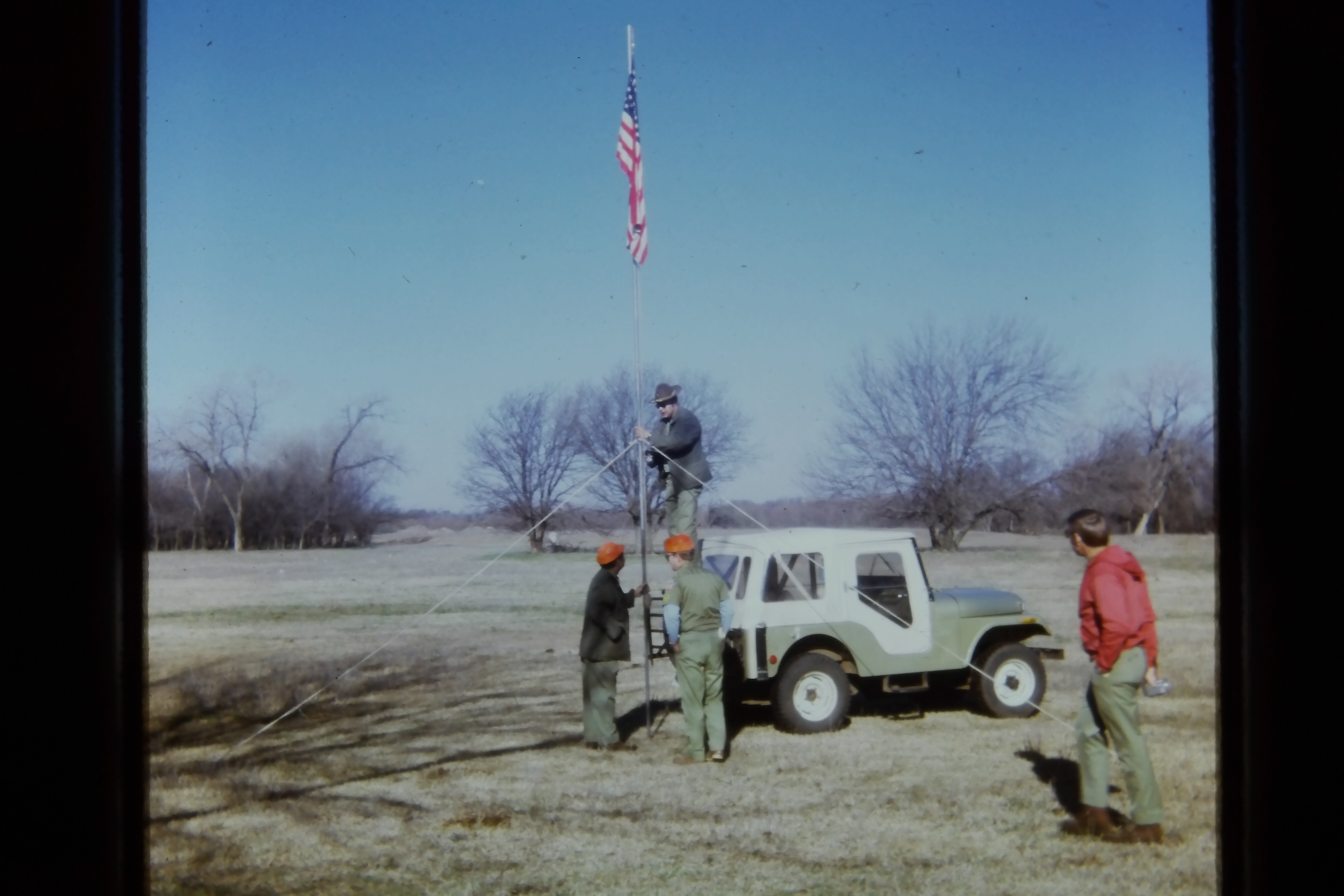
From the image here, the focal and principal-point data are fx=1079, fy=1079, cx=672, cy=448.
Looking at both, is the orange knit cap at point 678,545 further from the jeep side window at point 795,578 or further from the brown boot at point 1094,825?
the brown boot at point 1094,825

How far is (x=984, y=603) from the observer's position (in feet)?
30.3

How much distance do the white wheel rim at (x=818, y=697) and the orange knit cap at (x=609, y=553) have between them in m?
1.83

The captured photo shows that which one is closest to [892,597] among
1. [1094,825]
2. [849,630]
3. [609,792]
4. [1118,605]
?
[849,630]

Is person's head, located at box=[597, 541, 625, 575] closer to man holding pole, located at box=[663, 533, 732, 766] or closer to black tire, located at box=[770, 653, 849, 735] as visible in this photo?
man holding pole, located at box=[663, 533, 732, 766]

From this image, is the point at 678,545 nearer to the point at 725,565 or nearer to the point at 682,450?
the point at 682,450

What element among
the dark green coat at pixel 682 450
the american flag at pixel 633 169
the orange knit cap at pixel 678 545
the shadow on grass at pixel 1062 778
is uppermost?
the american flag at pixel 633 169

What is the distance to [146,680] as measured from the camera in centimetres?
221

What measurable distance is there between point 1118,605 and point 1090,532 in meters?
0.37

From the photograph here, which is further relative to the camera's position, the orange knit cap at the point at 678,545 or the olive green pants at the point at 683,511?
the olive green pants at the point at 683,511

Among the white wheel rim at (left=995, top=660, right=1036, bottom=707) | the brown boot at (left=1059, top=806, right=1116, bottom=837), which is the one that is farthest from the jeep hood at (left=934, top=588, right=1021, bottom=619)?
the brown boot at (left=1059, top=806, right=1116, bottom=837)

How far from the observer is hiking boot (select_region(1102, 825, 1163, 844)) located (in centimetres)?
558

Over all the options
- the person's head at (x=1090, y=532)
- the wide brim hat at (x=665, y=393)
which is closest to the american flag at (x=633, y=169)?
the wide brim hat at (x=665, y=393)

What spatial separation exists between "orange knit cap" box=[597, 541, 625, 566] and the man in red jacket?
382 centimetres

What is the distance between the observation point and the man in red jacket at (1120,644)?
17.3 feet
